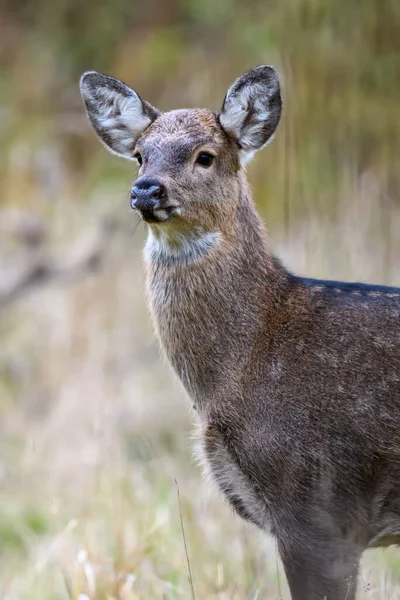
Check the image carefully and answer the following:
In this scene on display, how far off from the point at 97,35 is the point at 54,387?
8.10 m

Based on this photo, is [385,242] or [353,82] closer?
[385,242]

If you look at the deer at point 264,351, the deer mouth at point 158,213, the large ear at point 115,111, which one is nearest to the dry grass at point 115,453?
the deer at point 264,351

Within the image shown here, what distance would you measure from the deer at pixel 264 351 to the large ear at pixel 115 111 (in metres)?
0.01

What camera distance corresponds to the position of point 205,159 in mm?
5270

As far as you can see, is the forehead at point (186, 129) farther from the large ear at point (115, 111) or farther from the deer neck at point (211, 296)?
the deer neck at point (211, 296)

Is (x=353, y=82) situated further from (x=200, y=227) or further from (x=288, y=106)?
(x=200, y=227)

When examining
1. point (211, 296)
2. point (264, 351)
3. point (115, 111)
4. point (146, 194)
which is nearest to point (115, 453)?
point (115, 111)

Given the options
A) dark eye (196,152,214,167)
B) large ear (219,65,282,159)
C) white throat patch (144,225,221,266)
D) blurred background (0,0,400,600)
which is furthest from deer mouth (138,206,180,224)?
blurred background (0,0,400,600)

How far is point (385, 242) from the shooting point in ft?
28.3

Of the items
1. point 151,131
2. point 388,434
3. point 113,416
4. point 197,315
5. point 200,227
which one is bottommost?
point 113,416

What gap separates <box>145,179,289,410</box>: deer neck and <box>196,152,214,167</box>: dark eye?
0.24 meters

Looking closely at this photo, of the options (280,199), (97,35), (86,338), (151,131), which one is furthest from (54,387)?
(97,35)

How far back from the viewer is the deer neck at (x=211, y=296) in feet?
16.8

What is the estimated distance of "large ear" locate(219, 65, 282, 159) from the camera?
5426 millimetres
